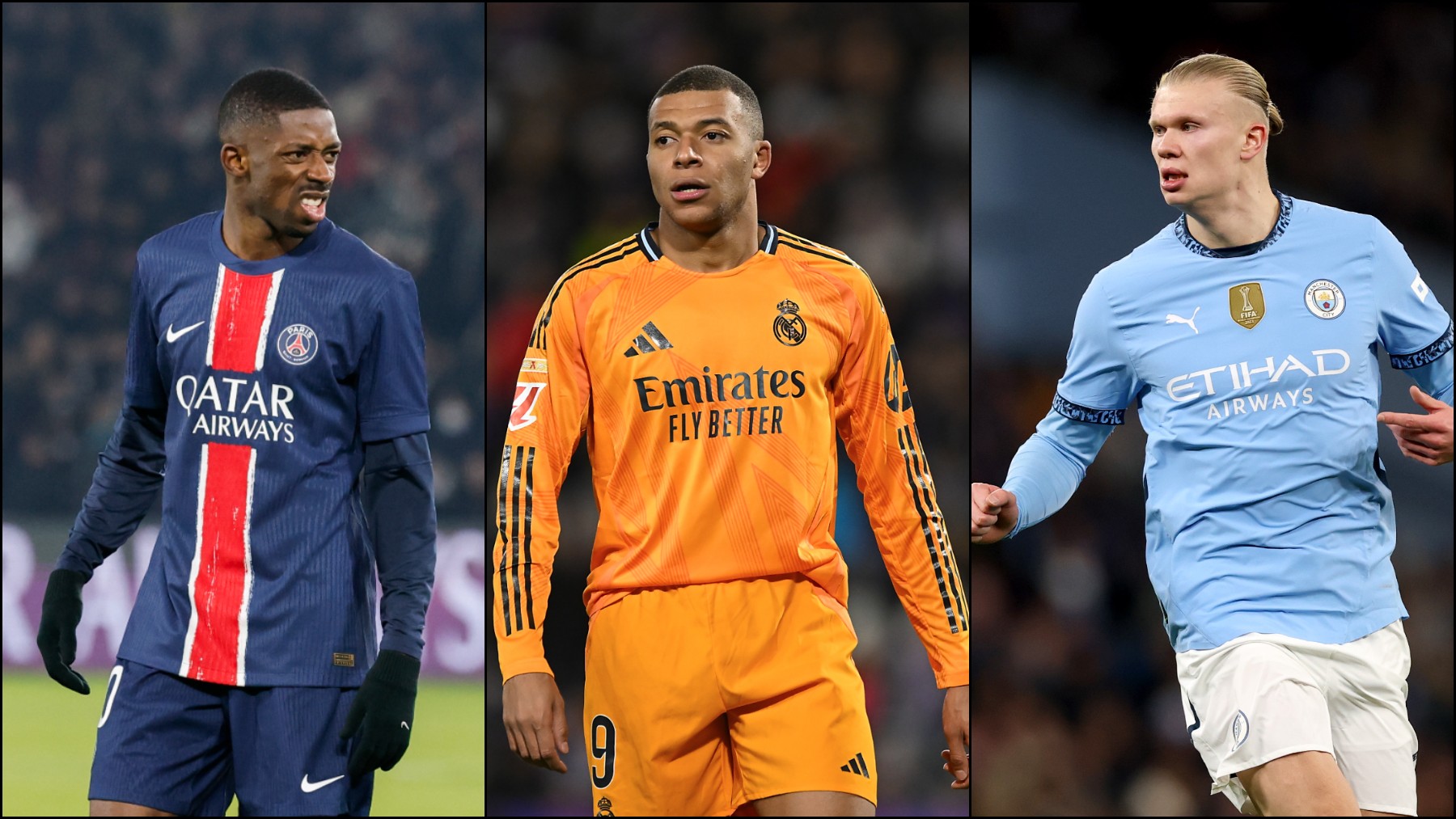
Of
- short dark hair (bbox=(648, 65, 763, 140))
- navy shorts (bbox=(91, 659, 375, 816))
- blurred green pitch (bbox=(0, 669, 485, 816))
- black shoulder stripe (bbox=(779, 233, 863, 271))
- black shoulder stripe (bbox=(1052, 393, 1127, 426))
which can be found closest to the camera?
navy shorts (bbox=(91, 659, 375, 816))

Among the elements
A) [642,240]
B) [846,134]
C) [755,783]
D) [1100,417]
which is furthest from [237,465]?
[846,134]

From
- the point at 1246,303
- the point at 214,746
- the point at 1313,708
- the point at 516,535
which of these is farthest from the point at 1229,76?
the point at 214,746

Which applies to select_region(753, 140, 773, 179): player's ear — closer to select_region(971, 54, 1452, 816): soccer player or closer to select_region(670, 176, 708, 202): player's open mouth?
select_region(670, 176, 708, 202): player's open mouth

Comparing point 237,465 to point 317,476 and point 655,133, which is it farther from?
point 655,133

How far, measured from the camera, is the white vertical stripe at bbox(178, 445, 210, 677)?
3.40 m

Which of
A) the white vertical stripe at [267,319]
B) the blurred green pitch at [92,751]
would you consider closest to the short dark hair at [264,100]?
the white vertical stripe at [267,319]

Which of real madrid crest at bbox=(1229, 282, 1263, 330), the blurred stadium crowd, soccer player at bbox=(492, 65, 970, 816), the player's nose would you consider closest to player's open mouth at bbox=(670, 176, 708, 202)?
soccer player at bbox=(492, 65, 970, 816)

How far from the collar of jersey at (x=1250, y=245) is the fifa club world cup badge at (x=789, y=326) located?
111 cm

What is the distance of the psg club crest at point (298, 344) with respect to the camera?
352 cm

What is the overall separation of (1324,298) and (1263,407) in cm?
34

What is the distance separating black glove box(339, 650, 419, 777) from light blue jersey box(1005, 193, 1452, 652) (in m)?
1.58

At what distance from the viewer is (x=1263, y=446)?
367 centimetres

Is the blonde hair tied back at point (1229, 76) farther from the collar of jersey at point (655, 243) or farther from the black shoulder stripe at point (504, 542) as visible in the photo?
the black shoulder stripe at point (504, 542)

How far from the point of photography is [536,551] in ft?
11.5
